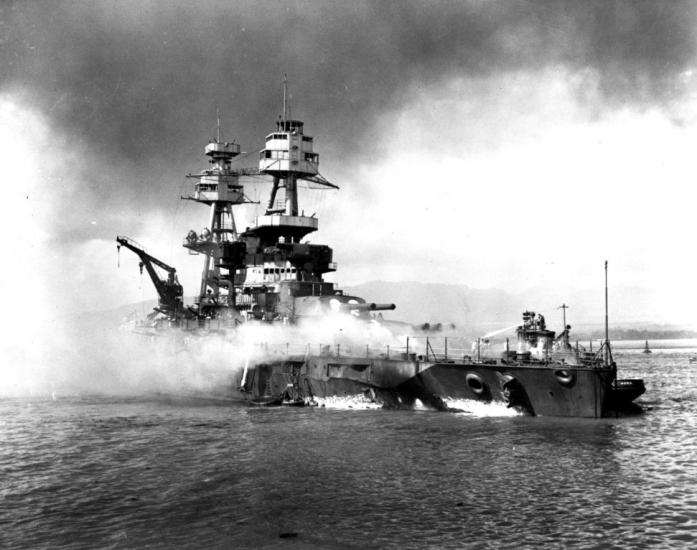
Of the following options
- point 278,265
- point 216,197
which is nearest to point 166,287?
point 278,265

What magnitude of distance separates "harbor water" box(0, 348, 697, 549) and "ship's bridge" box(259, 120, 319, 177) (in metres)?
31.9

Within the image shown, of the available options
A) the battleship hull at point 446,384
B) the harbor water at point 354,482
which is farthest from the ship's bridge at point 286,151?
the harbor water at point 354,482

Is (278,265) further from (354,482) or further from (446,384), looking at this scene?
(354,482)

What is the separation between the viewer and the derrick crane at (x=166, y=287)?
213 ft

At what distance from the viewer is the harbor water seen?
728 inches

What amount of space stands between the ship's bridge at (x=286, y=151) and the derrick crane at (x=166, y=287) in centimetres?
1386

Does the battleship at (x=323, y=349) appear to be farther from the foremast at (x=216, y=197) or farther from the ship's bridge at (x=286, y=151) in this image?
the foremast at (x=216, y=197)

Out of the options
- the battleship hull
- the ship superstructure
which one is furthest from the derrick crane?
the battleship hull

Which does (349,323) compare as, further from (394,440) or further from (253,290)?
(394,440)

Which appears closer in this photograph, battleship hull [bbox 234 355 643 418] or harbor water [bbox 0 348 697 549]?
harbor water [bbox 0 348 697 549]

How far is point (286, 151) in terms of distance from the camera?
6475 cm

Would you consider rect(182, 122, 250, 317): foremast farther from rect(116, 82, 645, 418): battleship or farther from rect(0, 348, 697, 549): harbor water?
rect(0, 348, 697, 549): harbor water

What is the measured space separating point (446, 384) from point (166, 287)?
37016 millimetres

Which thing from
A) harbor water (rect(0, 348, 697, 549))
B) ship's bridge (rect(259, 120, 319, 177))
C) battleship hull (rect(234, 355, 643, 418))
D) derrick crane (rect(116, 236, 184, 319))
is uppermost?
ship's bridge (rect(259, 120, 319, 177))
